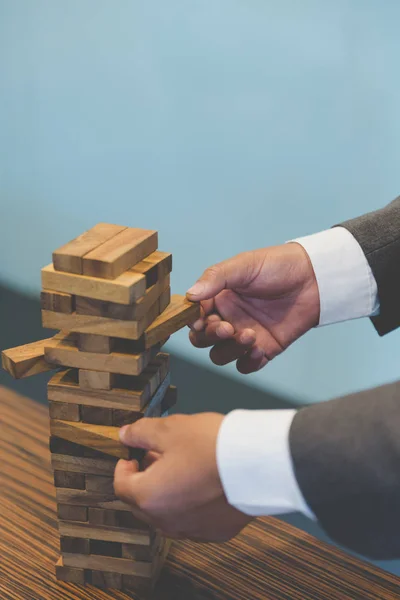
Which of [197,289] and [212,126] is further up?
[212,126]

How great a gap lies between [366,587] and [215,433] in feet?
1.82

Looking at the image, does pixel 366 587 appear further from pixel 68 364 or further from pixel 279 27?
pixel 279 27

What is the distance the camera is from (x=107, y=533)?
1.24 metres

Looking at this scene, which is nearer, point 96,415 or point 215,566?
point 96,415

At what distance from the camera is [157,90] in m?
2.51

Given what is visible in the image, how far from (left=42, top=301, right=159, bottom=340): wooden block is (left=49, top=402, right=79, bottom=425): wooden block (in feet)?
0.46

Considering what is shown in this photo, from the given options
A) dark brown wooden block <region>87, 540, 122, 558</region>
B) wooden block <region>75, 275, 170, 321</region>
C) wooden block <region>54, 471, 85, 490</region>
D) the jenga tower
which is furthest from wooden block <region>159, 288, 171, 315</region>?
dark brown wooden block <region>87, 540, 122, 558</region>

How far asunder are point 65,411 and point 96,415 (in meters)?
0.05

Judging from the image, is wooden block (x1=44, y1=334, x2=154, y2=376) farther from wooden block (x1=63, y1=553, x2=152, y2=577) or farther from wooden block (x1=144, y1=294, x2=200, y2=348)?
wooden block (x1=63, y1=553, x2=152, y2=577)

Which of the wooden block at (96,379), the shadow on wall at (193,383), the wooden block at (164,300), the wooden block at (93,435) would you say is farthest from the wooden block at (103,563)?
the shadow on wall at (193,383)

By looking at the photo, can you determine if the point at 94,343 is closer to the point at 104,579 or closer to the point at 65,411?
the point at 65,411

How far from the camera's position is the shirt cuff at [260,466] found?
2.89 feet

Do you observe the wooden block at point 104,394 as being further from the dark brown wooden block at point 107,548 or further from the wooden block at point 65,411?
the dark brown wooden block at point 107,548

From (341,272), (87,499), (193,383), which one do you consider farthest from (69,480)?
(193,383)
